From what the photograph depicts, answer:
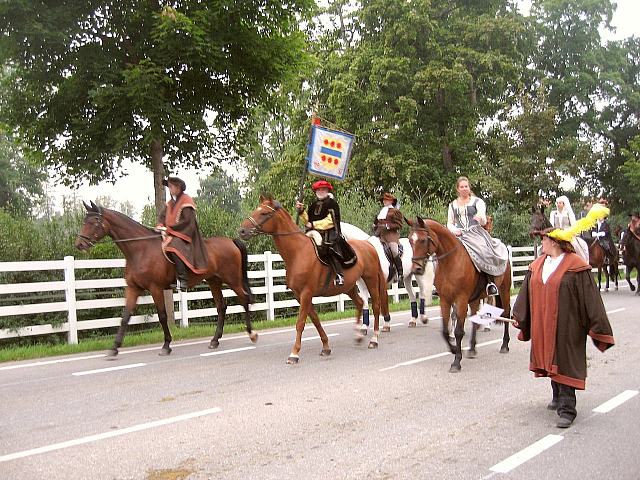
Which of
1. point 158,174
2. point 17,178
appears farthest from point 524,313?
point 17,178

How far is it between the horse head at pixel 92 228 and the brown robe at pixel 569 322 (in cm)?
723

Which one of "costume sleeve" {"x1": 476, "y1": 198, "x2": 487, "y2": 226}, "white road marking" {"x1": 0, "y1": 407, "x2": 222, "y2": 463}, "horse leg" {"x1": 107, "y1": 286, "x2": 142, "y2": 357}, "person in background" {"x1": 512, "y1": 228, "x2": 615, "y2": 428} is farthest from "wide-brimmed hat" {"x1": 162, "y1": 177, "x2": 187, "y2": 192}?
"person in background" {"x1": 512, "y1": 228, "x2": 615, "y2": 428}

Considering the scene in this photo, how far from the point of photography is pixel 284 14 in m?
13.6

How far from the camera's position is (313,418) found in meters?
6.05

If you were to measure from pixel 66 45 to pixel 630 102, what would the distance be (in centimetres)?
4155

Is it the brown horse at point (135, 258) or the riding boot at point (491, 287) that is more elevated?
the brown horse at point (135, 258)

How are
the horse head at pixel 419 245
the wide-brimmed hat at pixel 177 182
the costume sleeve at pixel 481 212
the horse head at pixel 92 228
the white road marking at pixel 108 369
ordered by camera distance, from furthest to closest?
the wide-brimmed hat at pixel 177 182 < the horse head at pixel 92 228 < the costume sleeve at pixel 481 212 < the white road marking at pixel 108 369 < the horse head at pixel 419 245

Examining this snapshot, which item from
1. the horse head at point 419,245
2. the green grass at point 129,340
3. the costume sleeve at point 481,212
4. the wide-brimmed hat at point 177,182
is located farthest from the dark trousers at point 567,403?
the green grass at point 129,340

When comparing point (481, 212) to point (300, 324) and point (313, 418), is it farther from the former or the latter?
point (313, 418)

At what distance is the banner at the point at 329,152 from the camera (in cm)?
1291

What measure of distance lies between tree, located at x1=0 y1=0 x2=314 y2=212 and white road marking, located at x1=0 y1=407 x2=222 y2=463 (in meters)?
7.63

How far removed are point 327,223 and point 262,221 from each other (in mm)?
1216

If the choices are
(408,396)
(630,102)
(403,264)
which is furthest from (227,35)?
(630,102)

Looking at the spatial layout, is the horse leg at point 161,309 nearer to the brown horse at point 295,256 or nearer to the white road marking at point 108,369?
the white road marking at point 108,369
